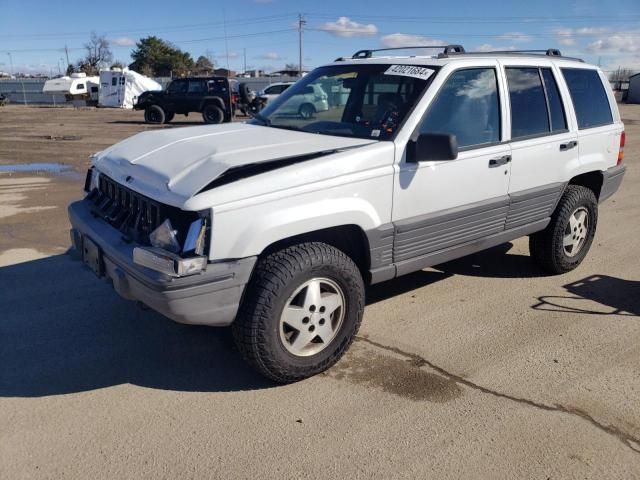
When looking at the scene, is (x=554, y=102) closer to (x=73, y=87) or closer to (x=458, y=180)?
(x=458, y=180)

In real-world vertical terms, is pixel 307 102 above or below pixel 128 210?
above

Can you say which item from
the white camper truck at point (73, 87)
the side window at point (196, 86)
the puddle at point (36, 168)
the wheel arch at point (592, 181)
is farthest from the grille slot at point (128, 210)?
the white camper truck at point (73, 87)

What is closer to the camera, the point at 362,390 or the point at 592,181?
the point at 362,390

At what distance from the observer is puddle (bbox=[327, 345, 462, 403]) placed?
3.25 meters

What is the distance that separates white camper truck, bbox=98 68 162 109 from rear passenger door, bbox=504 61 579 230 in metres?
36.1

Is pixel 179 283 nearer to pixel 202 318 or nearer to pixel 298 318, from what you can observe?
pixel 202 318

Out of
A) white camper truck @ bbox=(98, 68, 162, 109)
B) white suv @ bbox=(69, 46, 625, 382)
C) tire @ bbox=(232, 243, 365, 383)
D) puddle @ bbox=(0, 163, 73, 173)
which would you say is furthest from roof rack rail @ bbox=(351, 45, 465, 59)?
white camper truck @ bbox=(98, 68, 162, 109)

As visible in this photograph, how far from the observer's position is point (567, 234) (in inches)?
200

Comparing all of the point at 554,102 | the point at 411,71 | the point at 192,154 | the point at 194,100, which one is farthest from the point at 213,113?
the point at 192,154

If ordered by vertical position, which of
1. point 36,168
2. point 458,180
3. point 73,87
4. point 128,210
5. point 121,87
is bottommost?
point 36,168

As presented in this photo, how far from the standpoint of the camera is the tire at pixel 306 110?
429 centimetres

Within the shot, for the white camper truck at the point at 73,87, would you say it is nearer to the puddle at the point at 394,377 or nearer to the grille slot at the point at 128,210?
the grille slot at the point at 128,210

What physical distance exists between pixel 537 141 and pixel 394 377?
2313 millimetres

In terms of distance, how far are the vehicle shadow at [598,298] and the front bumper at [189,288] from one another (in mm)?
2635
